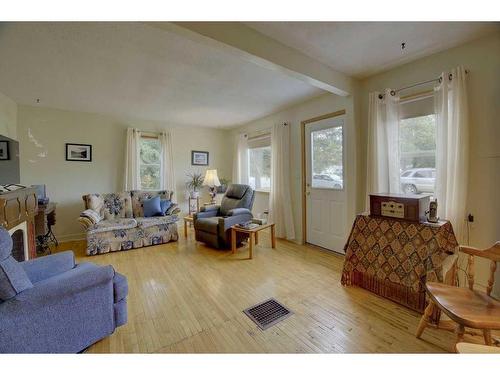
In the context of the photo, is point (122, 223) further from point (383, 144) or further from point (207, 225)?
point (383, 144)

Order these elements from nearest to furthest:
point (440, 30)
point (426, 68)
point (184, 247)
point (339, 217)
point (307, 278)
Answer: point (440, 30), point (426, 68), point (307, 278), point (339, 217), point (184, 247)

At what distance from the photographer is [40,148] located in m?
3.72

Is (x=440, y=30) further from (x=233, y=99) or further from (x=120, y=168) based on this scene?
(x=120, y=168)

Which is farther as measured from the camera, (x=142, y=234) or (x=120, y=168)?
(x=120, y=168)

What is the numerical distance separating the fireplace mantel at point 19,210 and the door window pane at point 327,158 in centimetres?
348

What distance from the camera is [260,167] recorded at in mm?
4773

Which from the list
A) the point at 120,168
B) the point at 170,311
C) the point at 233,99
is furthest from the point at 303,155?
the point at 120,168

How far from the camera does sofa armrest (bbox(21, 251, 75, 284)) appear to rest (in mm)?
1539

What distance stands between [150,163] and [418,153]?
4.49 m

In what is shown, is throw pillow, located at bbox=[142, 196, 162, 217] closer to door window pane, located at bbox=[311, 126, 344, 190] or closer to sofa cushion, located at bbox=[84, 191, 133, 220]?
sofa cushion, located at bbox=[84, 191, 133, 220]

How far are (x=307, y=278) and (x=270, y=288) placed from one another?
1.57 feet

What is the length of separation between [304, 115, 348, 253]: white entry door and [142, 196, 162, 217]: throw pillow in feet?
8.34

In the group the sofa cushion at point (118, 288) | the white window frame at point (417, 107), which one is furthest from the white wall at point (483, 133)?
the sofa cushion at point (118, 288)

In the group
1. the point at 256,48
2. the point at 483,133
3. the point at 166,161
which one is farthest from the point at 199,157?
the point at 483,133
